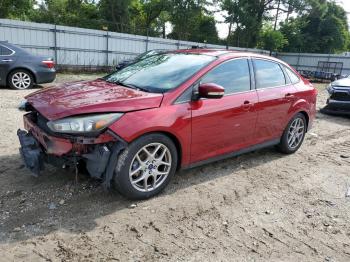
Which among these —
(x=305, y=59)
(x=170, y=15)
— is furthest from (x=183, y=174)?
(x=170, y=15)

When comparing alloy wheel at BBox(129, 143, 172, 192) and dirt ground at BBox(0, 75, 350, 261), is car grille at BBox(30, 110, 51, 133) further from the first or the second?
alloy wheel at BBox(129, 143, 172, 192)

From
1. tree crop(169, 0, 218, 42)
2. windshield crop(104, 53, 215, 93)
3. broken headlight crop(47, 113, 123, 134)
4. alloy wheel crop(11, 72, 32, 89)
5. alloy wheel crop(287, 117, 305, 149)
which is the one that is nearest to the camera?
broken headlight crop(47, 113, 123, 134)

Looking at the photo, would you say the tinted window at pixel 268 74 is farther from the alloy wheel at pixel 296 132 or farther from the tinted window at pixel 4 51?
the tinted window at pixel 4 51

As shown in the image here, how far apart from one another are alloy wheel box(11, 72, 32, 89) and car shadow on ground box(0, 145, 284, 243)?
629 centimetres

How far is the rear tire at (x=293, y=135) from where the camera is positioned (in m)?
5.41

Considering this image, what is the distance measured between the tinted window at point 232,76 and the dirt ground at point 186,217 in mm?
1159

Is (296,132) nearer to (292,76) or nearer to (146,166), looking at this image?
(292,76)

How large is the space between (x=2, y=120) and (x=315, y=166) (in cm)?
560

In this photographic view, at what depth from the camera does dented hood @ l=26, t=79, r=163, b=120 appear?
10.8 ft

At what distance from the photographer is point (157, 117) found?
353cm

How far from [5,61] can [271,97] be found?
8.16m

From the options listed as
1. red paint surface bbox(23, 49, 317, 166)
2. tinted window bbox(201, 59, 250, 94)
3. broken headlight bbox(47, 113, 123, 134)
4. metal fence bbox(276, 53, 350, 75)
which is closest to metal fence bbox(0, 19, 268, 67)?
red paint surface bbox(23, 49, 317, 166)

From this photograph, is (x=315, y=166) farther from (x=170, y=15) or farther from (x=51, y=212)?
(x=170, y=15)

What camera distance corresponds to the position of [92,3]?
3666 centimetres
